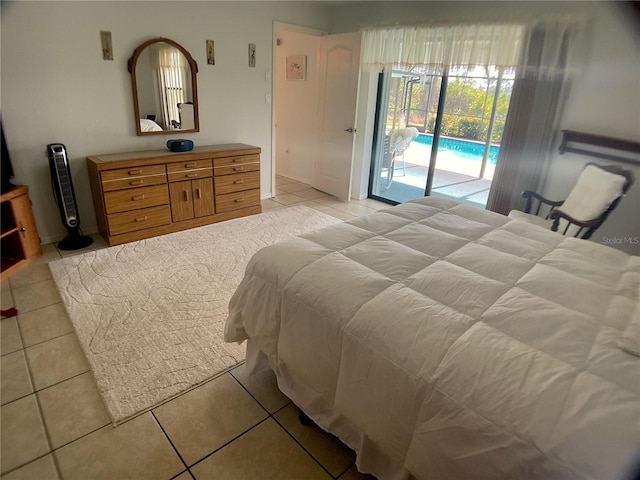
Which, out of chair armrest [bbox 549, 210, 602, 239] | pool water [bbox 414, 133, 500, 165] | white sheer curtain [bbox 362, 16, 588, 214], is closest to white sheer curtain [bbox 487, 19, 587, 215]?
white sheer curtain [bbox 362, 16, 588, 214]

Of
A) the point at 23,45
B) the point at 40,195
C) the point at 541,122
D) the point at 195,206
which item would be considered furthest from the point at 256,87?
the point at 541,122

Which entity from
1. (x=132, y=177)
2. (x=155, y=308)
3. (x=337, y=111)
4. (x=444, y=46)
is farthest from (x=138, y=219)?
(x=444, y=46)

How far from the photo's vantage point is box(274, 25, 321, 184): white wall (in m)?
5.25

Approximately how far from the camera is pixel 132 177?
3.38 meters

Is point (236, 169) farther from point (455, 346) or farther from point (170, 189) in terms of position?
point (455, 346)

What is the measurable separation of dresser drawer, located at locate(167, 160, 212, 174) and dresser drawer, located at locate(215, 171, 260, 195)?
0.70 feet

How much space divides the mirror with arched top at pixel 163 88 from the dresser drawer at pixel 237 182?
0.66 meters

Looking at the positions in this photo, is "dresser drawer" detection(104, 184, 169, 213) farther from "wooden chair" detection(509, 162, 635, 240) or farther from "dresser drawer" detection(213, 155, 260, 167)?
"wooden chair" detection(509, 162, 635, 240)

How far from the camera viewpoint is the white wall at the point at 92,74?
118 inches

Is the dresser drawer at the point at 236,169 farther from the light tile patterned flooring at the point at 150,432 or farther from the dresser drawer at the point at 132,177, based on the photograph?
the light tile patterned flooring at the point at 150,432

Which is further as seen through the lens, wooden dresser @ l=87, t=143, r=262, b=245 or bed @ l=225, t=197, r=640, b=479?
wooden dresser @ l=87, t=143, r=262, b=245

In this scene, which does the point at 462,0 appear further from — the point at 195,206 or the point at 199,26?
the point at 195,206

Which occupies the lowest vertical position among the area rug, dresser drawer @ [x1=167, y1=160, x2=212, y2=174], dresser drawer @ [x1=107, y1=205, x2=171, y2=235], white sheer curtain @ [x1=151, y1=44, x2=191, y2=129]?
the area rug

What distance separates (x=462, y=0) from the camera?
3.61 metres
